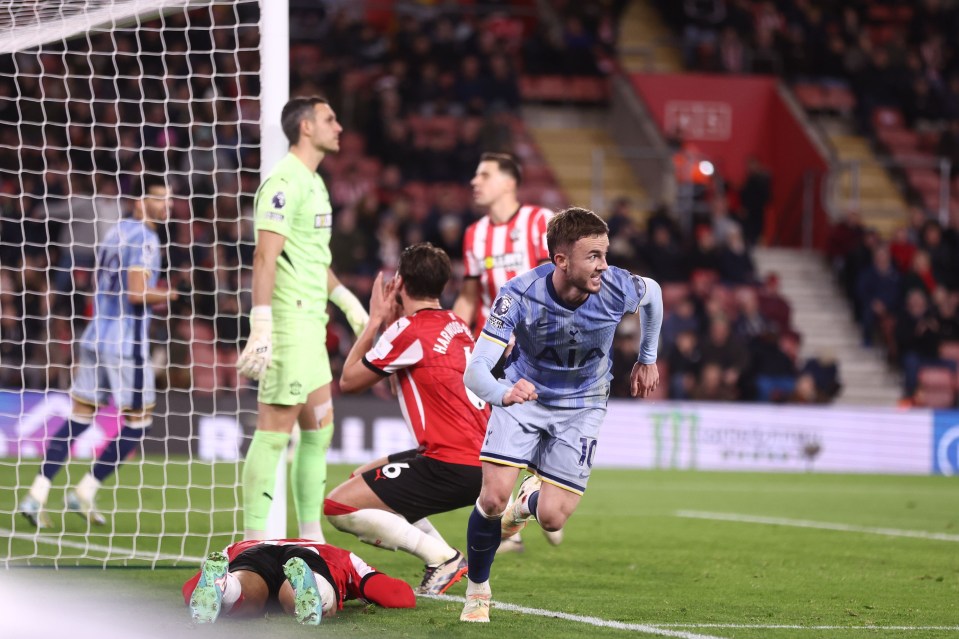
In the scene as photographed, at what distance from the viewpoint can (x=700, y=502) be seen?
1163 cm

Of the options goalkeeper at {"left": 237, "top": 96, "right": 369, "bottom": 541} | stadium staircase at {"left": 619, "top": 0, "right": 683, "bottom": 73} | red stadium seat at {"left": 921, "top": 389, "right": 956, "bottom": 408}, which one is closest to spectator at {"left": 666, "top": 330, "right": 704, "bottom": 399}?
red stadium seat at {"left": 921, "top": 389, "right": 956, "bottom": 408}

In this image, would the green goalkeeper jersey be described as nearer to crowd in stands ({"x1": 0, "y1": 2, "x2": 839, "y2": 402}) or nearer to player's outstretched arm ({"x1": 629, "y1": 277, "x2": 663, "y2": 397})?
player's outstretched arm ({"x1": 629, "y1": 277, "x2": 663, "y2": 397})

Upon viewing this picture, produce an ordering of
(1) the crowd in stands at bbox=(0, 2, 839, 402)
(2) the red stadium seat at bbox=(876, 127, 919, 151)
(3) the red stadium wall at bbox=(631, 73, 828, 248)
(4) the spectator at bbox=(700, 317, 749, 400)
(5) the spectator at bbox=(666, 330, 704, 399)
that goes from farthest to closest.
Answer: (2) the red stadium seat at bbox=(876, 127, 919, 151), (3) the red stadium wall at bbox=(631, 73, 828, 248), (4) the spectator at bbox=(700, 317, 749, 400), (5) the spectator at bbox=(666, 330, 704, 399), (1) the crowd in stands at bbox=(0, 2, 839, 402)

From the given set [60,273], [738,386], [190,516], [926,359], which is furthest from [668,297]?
[190,516]

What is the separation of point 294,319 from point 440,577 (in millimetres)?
1604

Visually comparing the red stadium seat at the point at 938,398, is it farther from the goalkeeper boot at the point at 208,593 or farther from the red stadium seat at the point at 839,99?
the goalkeeper boot at the point at 208,593

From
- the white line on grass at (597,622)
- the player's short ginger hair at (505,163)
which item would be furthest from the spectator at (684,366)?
the white line on grass at (597,622)

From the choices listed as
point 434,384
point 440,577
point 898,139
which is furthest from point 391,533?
point 898,139

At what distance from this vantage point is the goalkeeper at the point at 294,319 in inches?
264

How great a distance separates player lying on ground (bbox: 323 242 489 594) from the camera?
244 inches

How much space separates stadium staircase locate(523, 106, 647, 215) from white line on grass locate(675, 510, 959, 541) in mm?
11664

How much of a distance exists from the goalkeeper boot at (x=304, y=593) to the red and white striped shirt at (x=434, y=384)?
3.96 feet

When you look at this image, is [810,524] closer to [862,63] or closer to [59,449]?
[59,449]

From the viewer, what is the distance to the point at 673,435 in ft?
51.5
